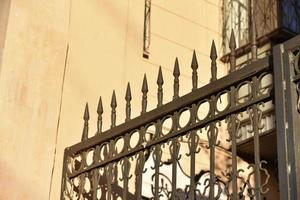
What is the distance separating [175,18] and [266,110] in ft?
4.25

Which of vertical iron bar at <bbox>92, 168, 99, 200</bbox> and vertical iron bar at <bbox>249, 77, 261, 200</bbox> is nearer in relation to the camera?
vertical iron bar at <bbox>249, 77, 261, 200</bbox>

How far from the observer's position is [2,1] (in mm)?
5523

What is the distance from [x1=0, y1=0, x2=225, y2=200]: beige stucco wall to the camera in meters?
5.12

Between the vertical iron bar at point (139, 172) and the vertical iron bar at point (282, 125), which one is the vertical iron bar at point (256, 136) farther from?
the vertical iron bar at point (139, 172)

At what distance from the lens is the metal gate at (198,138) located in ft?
12.5

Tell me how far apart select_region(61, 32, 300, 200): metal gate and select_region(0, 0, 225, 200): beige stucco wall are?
0.79 ft

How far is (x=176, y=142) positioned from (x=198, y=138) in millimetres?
152

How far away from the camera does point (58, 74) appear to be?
18.1ft

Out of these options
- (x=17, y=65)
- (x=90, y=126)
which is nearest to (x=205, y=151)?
(x=90, y=126)

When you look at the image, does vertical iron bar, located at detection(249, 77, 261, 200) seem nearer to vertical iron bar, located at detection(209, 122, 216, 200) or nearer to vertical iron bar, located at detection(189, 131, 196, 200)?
vertical iron bar, located at detection(209, 122, 216, 200)

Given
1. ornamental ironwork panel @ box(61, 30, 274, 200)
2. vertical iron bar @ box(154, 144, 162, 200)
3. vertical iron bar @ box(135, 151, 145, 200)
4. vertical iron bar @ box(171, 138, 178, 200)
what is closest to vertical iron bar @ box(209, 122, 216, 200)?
ornamental ironwork panel @ box(61, 30, 274, 200)

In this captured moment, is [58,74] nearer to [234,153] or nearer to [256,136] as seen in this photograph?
[234,153]

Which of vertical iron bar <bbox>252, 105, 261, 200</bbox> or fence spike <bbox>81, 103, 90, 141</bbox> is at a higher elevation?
fence spike <bbox>81, 103, 90, 141</bbox>

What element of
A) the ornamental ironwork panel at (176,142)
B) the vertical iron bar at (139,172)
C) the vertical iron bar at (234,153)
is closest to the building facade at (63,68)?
the ornamental ironwork panel at (176,142)
